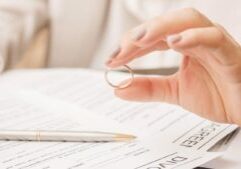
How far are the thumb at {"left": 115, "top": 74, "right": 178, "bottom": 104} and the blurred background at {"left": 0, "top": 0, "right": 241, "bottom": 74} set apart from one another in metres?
0.44

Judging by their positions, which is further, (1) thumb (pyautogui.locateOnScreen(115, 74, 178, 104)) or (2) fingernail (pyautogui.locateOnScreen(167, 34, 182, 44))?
(1) thumb (pyautogui.locateOnScreen(115, 74, 178, 104))

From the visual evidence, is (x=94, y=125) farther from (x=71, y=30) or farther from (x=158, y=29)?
(x=71, y=30)

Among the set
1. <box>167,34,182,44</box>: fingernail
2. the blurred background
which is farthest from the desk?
the blurred background

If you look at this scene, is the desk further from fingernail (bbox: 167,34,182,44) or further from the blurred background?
the blurred background

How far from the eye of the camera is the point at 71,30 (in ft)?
3.56

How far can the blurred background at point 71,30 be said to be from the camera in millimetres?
1007

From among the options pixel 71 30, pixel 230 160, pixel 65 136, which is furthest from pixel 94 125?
pixel 71 30

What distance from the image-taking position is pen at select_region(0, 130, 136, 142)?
498 millimetres

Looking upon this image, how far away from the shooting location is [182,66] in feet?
1.71

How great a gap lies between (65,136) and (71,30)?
0.62 m

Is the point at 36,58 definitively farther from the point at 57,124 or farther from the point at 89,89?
the point at 57,124

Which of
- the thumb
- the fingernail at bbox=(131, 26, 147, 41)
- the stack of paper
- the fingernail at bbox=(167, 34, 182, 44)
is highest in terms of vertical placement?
the fingernail at bbox=(131, 26, 147, 41)

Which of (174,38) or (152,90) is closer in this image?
(174,38)

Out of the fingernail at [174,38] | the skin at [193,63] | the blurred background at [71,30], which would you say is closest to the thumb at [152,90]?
the skin at [193,63]
